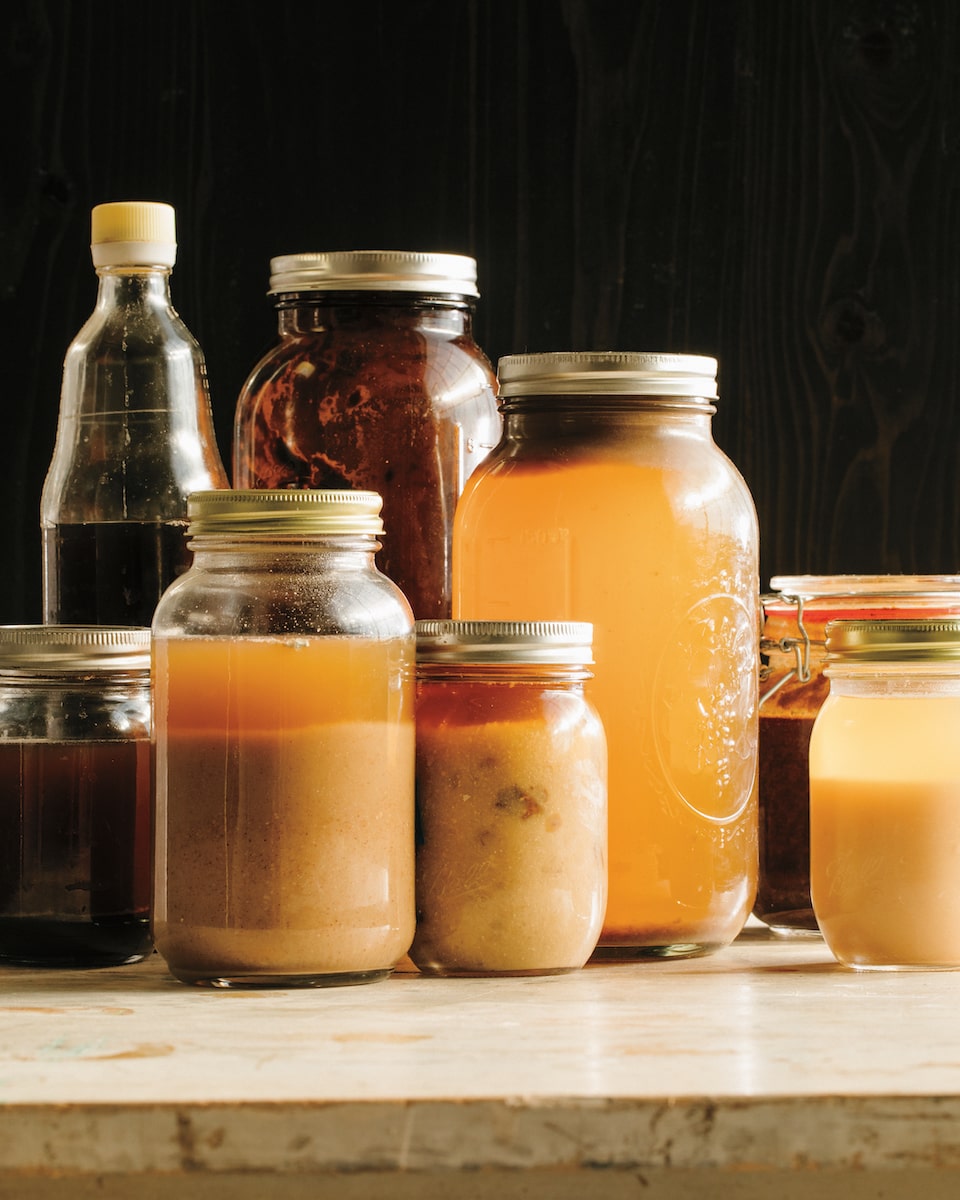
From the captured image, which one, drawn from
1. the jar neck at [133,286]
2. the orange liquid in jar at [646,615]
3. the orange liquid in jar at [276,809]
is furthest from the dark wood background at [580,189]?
the orange liquid in jar at [276,809]

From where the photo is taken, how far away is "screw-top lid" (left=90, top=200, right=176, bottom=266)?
923 mm

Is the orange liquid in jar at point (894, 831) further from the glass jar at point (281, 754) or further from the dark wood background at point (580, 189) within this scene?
the dark wood background at point (580, 189)

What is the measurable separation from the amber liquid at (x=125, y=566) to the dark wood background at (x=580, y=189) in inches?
26.0

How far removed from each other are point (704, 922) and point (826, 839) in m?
0.08

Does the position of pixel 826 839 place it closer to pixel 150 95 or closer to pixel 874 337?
pixel 874 337

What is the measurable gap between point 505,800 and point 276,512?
168 millimetres

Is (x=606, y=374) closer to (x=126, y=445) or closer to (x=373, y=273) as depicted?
(x=373, y=273)

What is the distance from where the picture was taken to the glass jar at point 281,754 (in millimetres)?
748

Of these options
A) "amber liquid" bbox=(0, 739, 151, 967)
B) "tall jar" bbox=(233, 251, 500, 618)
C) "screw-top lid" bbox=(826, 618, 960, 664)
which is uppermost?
"tall jar" bbox=(233, 251, 500, 618)

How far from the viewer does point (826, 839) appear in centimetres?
83

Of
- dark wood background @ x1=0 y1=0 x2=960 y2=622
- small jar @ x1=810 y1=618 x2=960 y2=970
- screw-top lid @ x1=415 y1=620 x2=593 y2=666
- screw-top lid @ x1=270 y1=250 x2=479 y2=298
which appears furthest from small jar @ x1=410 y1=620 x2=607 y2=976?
dark wood background @ x1=0 y1=0 x2=960 y2=622

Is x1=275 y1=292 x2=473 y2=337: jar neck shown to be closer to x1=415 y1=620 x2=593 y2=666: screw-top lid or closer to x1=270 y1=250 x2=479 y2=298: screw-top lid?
x1=270 y1=250 x2=479 y2=298: screw-top lid

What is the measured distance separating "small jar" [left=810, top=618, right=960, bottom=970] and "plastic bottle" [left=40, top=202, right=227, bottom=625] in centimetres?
36

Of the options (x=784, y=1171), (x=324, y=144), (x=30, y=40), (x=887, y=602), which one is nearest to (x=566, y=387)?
(x=887, y=602)
